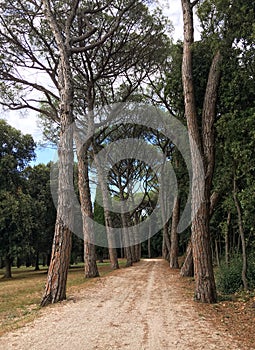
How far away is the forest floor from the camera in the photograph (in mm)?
Result: 4781

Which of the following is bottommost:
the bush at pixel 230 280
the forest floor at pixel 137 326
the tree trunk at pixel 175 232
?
the forest floor at pixel 137 326

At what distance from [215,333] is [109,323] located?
185 centimetres

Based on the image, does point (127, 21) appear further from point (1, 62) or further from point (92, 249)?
point (92, 249)

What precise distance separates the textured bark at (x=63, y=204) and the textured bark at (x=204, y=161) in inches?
130

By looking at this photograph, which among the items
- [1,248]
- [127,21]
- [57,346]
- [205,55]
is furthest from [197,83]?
[1,248]

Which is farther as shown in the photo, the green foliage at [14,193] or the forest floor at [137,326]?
the green foliage at [14,193]

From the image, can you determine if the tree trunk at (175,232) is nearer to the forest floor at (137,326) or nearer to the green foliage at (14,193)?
the green foliage at (14,193)

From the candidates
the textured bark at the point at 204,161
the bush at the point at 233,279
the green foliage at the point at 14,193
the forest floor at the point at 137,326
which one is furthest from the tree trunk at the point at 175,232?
the forest floor at the point at 137,326

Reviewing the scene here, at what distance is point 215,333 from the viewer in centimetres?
538

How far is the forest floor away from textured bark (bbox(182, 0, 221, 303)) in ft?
→ 2.21

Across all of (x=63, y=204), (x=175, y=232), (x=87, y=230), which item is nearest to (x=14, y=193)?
(x=87, y=230)

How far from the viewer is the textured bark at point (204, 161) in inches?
328

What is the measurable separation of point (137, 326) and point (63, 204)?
415 centimetres

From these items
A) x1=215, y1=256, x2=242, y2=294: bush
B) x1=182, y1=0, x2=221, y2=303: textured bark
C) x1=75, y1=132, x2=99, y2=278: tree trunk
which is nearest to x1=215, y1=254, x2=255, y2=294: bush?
x1=215, y1=256, x2=242, y2=294: bush
